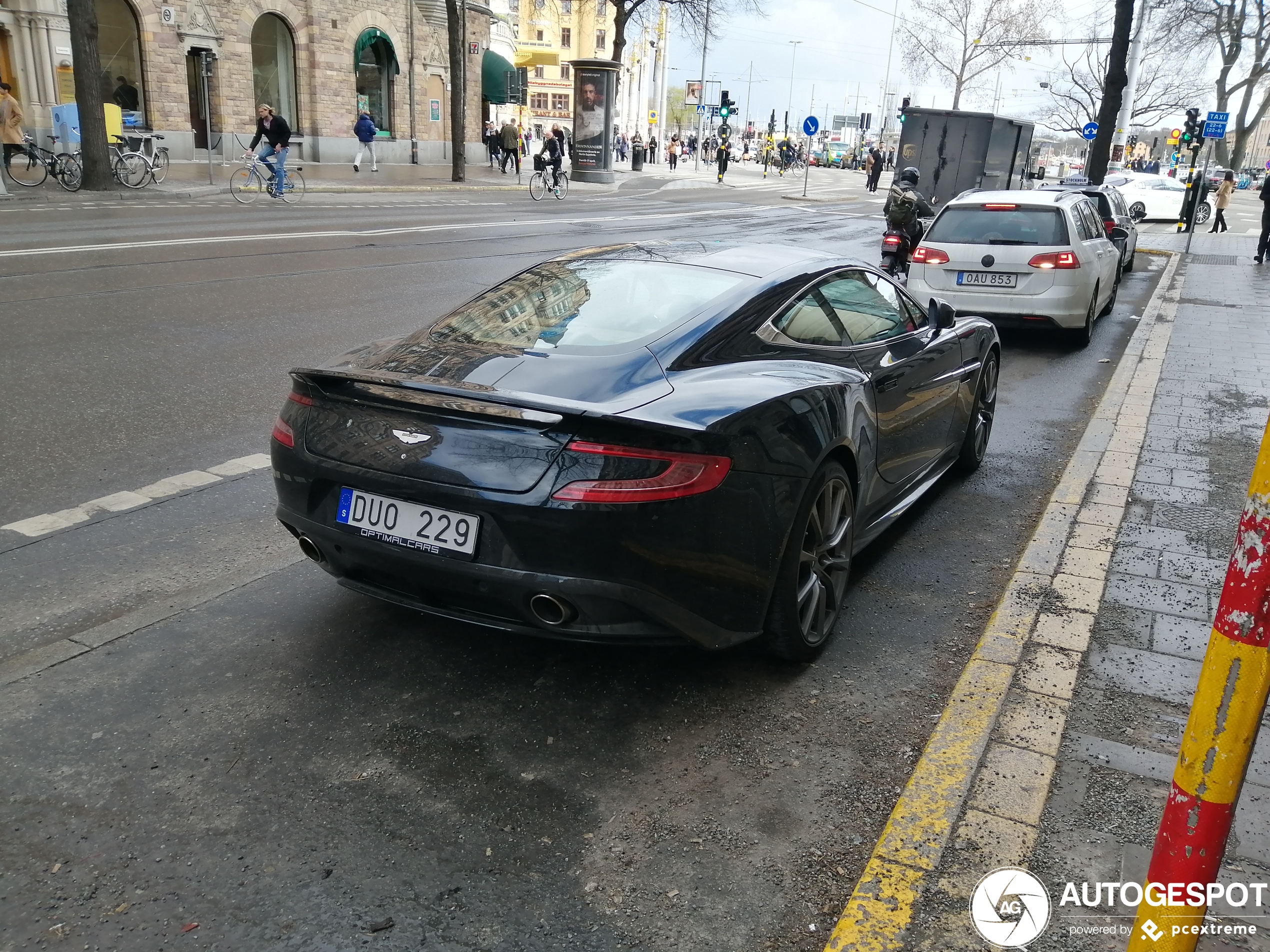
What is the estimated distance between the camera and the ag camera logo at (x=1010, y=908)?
2.50m

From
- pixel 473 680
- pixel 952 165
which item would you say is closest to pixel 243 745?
pixel 473 680

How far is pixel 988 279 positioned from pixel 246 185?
753 inches

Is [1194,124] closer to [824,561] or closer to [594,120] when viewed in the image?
[594,120]

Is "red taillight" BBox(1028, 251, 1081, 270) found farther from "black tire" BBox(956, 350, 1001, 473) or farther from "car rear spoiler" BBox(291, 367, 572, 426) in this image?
"car rear spoiler" BBox(291, 367, 572, 426)

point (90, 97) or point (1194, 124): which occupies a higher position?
point (1194, 124)

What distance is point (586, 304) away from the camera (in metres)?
4.02

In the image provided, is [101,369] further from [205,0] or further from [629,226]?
[205,0]

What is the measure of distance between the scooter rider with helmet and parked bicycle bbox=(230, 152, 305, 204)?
13.5 meters

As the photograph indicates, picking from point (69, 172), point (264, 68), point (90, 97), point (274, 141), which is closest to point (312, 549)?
point (90, 97)

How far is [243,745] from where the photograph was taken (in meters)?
3.14

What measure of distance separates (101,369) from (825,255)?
5276 millimetres

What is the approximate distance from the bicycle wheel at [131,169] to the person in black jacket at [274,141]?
2330 millimetres

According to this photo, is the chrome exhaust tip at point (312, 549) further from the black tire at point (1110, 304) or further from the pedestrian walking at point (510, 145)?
the pedestrian walking at point (510, 145)

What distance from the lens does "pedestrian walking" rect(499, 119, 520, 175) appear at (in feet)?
128
